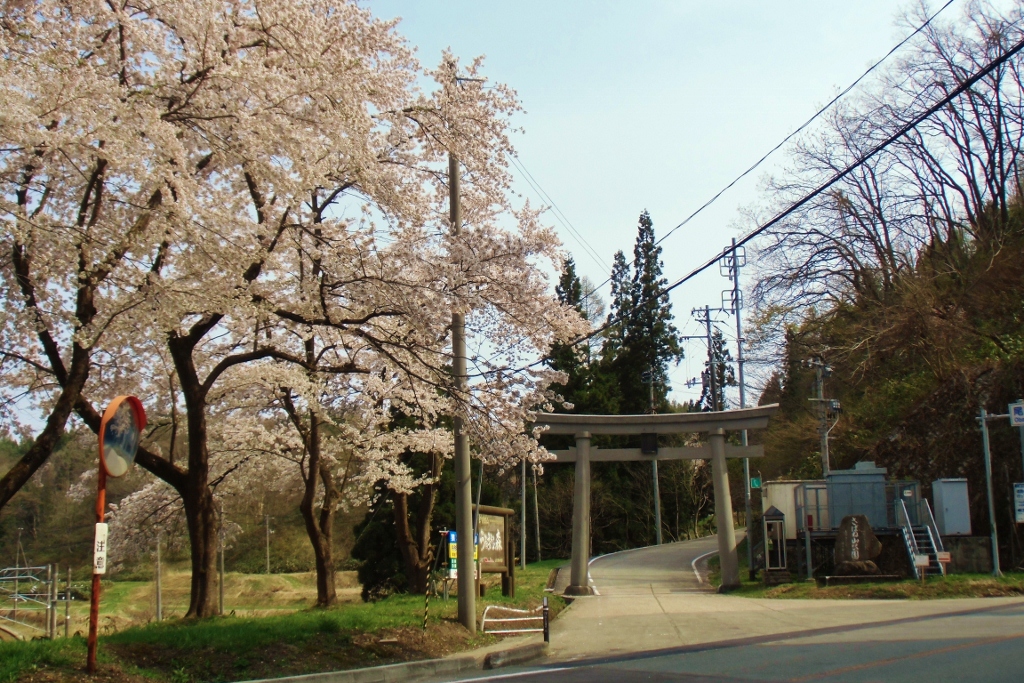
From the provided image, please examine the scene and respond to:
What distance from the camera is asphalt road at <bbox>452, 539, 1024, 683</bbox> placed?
31.6 ft

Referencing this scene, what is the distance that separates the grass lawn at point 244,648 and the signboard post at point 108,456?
50cm

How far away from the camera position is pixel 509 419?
44.6ft

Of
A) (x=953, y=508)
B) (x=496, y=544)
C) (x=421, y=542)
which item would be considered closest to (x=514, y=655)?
(x=496, y=544)

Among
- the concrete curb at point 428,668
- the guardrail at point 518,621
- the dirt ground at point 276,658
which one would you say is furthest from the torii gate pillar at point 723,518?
the dirt ground at point 276,658

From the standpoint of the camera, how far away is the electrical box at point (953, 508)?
25172mm

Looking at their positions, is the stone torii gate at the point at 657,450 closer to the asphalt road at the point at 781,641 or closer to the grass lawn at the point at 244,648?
the asphalt road at the point at 781,641

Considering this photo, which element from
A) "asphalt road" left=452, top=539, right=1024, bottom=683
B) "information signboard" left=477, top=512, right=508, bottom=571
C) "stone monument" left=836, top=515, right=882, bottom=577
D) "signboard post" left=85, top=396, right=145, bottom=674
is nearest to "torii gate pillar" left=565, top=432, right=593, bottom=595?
"asphalt road" left=452, top=539, right=1024, bottom=683

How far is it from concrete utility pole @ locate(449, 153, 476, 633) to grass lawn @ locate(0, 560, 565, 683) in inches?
16.7

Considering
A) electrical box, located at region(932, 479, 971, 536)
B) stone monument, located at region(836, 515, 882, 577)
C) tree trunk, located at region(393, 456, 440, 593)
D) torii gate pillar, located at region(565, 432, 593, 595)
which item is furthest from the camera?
torii gate pillar, located at region(565, 432, 593, 595)

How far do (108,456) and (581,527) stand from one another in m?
19.7

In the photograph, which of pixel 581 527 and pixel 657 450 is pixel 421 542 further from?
pixel 657 450

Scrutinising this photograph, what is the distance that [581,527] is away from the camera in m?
27.0

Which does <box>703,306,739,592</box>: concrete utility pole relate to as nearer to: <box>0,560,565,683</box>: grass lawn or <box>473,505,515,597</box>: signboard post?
<box>473,505,515,597</box>: signboard post

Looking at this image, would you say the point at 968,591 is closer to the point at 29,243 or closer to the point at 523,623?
the point at 523,623
